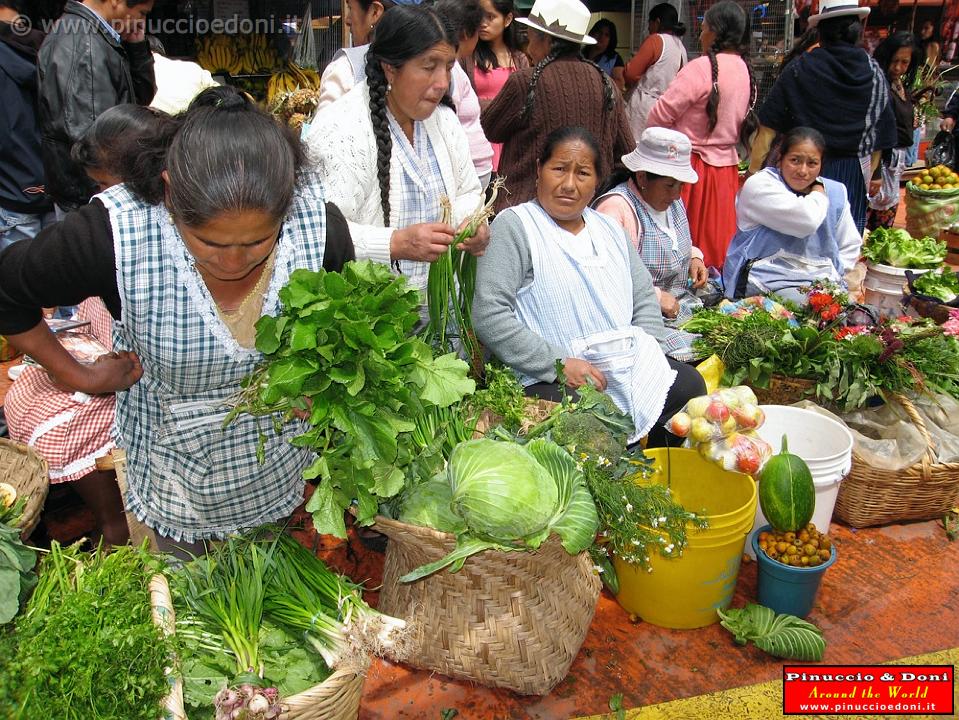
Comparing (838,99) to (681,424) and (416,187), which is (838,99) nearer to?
(681,424)

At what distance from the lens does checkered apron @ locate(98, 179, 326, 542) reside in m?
1.79

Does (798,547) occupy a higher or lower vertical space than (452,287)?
lower

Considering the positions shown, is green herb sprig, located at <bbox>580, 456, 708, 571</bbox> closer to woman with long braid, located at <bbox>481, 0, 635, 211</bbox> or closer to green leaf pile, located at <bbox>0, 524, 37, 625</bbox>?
green leaf pile, located at <bbox>0, 524, 37, 625</bbox>

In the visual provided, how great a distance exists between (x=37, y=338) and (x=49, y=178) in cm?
211

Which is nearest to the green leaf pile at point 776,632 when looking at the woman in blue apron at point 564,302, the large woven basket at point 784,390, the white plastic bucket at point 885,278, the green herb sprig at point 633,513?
the green herb sprig at point 633,513

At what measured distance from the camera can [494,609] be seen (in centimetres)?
219

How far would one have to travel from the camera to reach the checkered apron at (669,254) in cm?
379

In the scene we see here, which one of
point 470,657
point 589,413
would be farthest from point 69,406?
point 589,413

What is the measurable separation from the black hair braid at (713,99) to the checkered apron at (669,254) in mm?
1638

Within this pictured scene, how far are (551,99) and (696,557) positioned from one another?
102 inches

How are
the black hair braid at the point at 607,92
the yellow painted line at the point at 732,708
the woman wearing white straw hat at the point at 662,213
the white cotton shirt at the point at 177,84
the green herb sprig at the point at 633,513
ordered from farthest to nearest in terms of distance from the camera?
1. the black hair braid at the point at 607,92
2. the woman wearing white straw hat at the point at 662,213
3. the white cotton shirt at the point at 177,84
4. the yellow painted line at the point at 732,708
5. the green herb sprig at the point at 633,513

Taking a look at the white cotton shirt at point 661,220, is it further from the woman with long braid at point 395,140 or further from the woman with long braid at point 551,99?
the woman with long braid at point 395,140

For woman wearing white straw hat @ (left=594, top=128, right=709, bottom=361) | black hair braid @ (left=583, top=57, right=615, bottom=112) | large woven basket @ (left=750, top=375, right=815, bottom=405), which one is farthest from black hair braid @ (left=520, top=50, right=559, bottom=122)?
large woven basket @ (left=750, top=375, right=815, bottom=405)

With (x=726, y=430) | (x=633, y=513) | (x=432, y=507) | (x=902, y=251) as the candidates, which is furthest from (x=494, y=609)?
(x=902, y=251)
